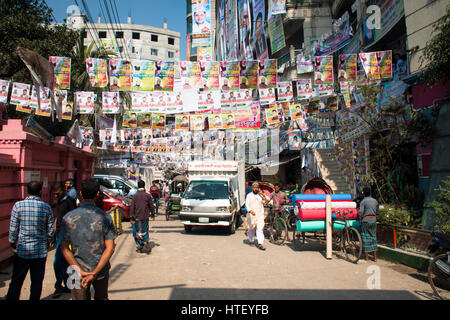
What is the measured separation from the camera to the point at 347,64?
39.2 feet

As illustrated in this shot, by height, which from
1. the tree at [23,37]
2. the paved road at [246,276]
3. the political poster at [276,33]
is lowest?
the paved road at [246,276]

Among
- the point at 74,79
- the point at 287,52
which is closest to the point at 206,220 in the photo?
the point at 74,79

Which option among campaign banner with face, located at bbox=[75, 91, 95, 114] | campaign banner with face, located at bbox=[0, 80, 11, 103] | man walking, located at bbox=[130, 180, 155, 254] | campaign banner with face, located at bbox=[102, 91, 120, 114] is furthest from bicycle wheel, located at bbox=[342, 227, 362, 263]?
campaign banner with face, located at bbox=[0, 80, 11, 103]

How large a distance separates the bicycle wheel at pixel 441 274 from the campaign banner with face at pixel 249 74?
335 inches

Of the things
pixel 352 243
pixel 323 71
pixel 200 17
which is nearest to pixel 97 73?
pixel 323 71

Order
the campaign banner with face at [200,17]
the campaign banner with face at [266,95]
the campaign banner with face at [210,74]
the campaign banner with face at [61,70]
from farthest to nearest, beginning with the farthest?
the campaign banner with face at [200,17] < the campaign banner with face at [266,95] < the campaign banner with face at [210,74] < the campaign banner with face at [61,70]

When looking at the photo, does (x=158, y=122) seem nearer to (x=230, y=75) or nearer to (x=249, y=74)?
(x=230, y=75)

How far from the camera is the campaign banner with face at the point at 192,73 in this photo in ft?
36.9

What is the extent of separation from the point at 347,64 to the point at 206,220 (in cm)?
797

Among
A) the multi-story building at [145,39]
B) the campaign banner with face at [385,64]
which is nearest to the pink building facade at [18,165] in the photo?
the campaign banner with face at [385,64]

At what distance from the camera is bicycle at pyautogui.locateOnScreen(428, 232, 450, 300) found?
513cm

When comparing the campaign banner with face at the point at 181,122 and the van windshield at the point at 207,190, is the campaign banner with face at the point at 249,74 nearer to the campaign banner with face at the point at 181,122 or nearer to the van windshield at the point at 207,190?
the van windshield at the point at 207,190

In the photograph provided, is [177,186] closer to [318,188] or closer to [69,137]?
[69,137]

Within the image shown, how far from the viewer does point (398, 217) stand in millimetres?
8227
